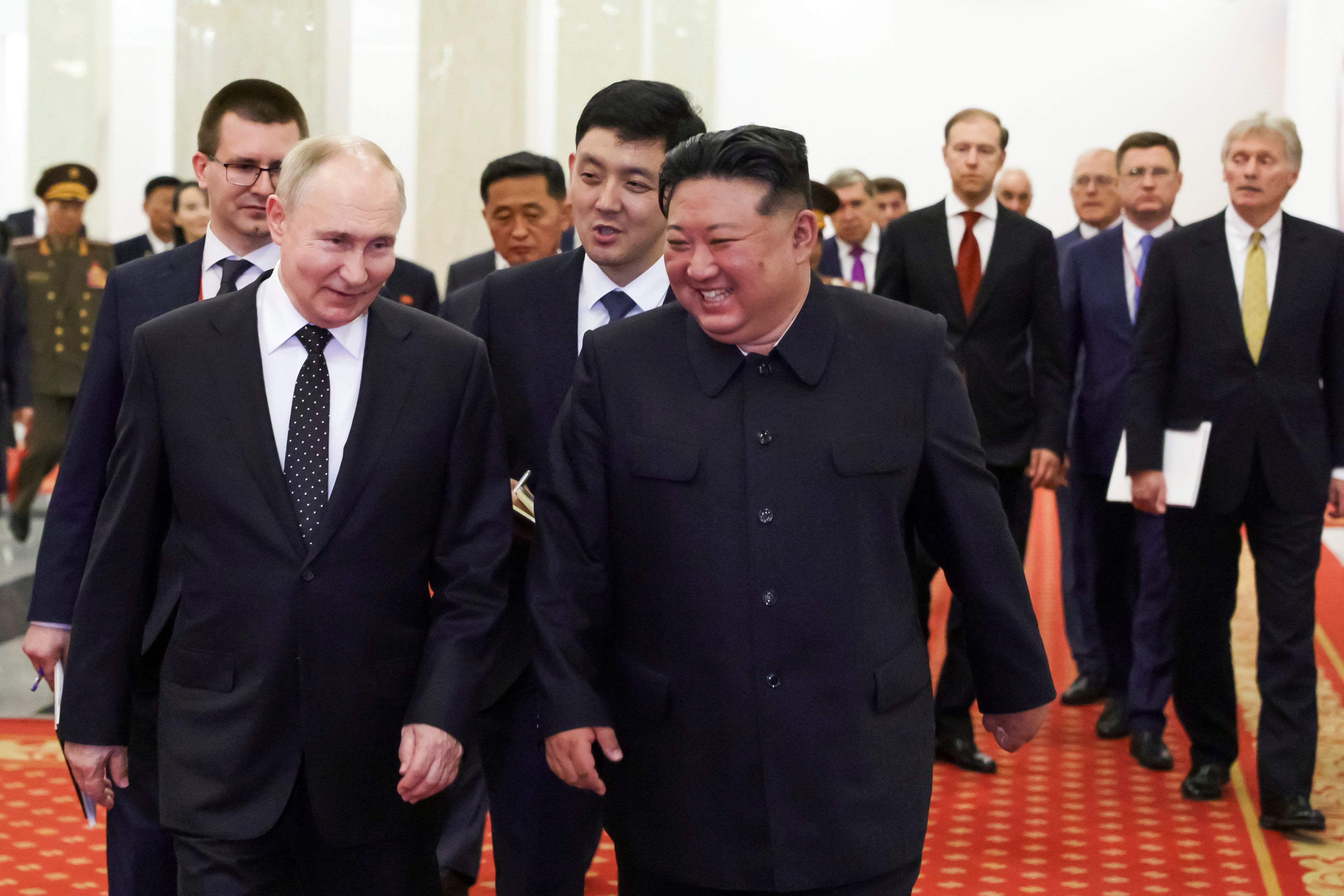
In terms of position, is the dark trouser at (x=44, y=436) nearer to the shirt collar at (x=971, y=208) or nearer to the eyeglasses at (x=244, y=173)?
the shirt collar at (x=971, y=208)

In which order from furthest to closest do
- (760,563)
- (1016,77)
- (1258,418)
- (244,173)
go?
(1016,77) < (1258,418) < (244,173) < (760,563)

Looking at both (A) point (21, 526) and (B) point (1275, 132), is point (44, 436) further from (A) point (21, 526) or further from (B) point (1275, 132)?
(B) point (1275, 132)

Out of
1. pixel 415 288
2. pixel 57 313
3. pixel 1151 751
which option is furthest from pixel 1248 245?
pixel 57 313

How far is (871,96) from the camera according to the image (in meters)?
17.3

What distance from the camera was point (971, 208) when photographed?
213 inches

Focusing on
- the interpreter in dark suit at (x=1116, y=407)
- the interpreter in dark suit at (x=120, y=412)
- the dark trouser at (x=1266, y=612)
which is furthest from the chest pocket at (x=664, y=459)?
the interpreter in dark suit at (x=1116, y=407)

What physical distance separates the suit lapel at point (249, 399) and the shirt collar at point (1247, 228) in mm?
3168

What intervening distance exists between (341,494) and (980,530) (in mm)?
962

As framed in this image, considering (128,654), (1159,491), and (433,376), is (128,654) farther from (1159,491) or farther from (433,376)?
(1159,491)

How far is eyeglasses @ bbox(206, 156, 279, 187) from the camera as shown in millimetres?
3191

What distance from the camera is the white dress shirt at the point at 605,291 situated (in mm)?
3104

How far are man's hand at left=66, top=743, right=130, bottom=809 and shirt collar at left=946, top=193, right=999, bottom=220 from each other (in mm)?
3515

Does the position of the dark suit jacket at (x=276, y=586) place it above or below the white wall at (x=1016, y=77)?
below

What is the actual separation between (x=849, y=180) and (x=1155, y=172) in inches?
158
